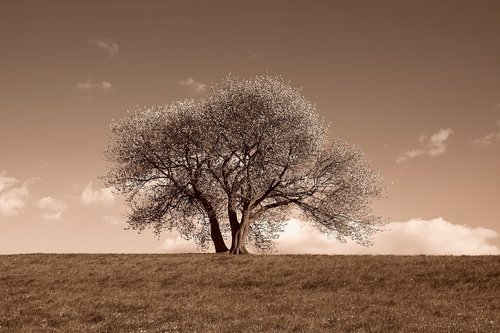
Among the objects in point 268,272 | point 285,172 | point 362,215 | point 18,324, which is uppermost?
point 285,172

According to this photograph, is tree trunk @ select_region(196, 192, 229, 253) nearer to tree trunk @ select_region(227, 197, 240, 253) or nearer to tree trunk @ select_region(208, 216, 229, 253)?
tree trunk @ select_region(208, 216, 229, 253)

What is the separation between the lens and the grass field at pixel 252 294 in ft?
83.7

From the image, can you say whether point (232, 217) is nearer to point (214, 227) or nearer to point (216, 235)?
point (214, 227)

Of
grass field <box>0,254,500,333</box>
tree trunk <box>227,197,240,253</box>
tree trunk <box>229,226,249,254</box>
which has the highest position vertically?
tree trunk <box>227,197,240,253</box>

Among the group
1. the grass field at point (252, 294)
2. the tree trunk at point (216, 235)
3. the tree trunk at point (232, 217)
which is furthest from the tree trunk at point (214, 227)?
the grass field at point (252, 294)

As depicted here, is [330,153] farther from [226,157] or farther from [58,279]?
[58,279]

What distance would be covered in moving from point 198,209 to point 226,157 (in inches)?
243

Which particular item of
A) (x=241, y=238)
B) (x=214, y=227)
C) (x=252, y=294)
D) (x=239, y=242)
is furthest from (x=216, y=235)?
(x=252, y=294)

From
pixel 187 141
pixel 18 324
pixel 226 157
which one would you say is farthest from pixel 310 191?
pixel 18 324

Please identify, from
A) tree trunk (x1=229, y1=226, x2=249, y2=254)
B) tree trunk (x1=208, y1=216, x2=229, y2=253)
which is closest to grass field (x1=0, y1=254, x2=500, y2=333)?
tree trunk (x1=229, y1=226, x2=249, y2=254)

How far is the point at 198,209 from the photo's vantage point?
51.8m

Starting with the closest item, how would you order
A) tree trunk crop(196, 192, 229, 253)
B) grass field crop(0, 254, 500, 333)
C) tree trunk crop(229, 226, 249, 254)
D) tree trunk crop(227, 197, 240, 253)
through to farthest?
1. grass field crop(0, 254, 500, 333)
2. tree trunk crop(229, 226, 249, 254)
3. tree trunk crop(227, 197, 240, 253)
4. tree trunk crop(196, 192, 229, 253)

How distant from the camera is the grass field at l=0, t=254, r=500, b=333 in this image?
25500mm

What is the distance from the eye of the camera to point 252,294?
3250cm
